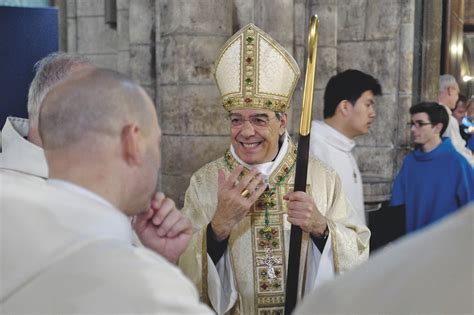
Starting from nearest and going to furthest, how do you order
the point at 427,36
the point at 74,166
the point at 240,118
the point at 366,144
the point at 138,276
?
the point at 138,276 < the point at 74,166 < the point at 240,118 < the point at 366,144 < the point at 427,36

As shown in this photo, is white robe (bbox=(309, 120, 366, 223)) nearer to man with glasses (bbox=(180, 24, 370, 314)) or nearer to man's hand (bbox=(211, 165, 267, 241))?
man with glasses (bbox=(180, 24, 370, 314))

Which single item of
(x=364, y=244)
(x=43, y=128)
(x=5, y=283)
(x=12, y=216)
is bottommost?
(x=364, y=244)

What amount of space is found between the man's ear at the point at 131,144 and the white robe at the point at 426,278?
0.59 m

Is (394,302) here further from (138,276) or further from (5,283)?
(5,283)

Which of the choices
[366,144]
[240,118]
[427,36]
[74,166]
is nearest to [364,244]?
[240,118]

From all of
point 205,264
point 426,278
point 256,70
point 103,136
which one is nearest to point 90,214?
point 103,136

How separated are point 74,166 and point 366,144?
14.9 ft

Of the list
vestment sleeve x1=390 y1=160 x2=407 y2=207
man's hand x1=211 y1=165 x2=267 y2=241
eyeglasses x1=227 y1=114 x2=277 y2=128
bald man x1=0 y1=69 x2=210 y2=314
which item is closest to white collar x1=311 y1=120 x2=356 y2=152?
vestment sleeve x1=390 y1=160 x2=407 y2=207

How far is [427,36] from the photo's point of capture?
20.1 feet

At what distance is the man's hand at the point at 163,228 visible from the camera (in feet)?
5.47

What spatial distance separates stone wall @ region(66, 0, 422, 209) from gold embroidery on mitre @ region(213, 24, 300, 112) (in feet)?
4.14

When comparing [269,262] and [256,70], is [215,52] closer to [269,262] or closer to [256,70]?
[256,70]

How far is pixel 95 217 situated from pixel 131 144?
6.5 inches

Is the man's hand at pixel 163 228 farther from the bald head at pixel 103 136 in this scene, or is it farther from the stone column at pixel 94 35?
the stone column at pixel 94 35
